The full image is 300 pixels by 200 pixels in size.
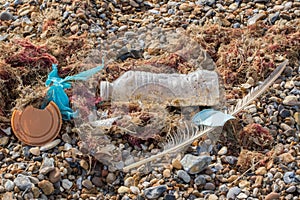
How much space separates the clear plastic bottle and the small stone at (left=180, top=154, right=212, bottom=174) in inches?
14.7

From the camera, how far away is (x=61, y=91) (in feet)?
12.0

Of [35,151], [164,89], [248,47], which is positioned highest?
[248,47]

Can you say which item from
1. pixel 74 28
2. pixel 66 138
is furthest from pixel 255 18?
pixel 66 138

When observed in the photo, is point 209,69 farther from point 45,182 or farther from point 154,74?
point 45,182

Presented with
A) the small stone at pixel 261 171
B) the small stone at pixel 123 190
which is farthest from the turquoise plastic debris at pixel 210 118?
the small stone at pixel 123 190

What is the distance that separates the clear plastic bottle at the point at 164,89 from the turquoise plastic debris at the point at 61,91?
170mm

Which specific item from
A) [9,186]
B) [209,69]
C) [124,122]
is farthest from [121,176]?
[209,69]

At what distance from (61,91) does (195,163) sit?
804mm

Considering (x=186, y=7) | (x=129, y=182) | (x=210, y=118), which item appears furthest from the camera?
(x=186, y=7)

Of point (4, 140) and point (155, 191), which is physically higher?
point (4, 140)

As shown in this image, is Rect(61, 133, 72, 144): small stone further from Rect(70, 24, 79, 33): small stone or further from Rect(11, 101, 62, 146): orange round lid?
Rect(70, 24, 79, 33): small stone

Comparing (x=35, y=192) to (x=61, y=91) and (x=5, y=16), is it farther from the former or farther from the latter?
(x=5, y=16)

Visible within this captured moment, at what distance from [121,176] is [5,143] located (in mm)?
609

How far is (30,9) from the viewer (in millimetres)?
4383
